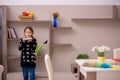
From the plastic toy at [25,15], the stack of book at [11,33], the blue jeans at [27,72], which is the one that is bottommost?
the blue jeans at [27,72]

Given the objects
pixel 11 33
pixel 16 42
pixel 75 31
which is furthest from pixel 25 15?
pixel 75 31

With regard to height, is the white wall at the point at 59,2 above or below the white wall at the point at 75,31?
above

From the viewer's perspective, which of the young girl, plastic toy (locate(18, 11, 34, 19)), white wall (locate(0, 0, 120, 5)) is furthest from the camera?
white wall (locate(0, 0, 120, 5))

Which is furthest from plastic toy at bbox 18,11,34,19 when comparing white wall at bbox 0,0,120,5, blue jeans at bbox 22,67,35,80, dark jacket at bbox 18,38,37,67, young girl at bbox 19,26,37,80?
blue jeans at bbox 22,67,35,80

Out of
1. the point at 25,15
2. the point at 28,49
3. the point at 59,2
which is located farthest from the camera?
the point at 59,2

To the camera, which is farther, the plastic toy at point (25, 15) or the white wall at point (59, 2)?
the white wall at point (59, 2)

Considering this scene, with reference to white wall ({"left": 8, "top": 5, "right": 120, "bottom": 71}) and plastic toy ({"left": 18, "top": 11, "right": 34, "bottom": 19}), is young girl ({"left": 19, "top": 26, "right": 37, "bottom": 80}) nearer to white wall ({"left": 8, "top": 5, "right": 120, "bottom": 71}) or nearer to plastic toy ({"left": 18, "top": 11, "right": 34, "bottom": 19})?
plastic toy ({"left": 18, "top": 11, "right": 34, "bottom": 19})

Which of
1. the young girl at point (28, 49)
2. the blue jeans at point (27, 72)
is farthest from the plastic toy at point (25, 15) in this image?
the blue jeans at point (27, 72)

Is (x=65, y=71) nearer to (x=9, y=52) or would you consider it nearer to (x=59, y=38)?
(x=59, y=38)

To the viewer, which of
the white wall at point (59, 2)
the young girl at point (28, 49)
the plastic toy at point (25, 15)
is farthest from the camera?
the white wall at point (59, 2)

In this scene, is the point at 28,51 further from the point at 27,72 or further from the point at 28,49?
the point at 27,72

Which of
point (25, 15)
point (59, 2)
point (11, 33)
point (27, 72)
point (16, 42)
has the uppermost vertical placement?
point (59, 2)

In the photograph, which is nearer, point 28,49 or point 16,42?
point 28,49

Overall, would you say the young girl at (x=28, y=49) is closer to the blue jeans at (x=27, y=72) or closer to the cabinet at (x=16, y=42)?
the blue jeans at (x=27, y=72)
